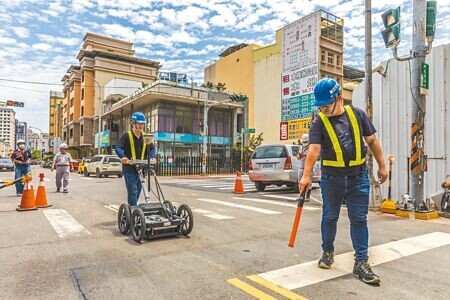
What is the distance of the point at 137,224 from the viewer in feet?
17.5

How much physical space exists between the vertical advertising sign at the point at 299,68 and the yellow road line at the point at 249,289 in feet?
64.8

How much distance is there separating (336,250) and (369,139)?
5.59 ft

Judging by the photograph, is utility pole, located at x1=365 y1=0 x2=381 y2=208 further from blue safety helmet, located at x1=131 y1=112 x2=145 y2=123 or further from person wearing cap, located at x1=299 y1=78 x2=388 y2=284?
blue safety helmet, located at x1=131 y1=112 x2=145 y2=123

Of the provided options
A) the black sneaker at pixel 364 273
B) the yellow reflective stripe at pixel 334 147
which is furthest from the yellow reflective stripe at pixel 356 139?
the black sneaker at pixel 364 273

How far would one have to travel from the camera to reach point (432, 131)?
815 cm

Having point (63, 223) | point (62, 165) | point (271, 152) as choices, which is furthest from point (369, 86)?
point (62, 165)

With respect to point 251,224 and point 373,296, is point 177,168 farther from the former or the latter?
point 373,296

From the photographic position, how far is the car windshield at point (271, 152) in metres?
12.7

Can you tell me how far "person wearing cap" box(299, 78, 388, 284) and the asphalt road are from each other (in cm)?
52

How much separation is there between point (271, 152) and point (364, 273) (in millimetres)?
9425

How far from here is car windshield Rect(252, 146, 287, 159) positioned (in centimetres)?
1265

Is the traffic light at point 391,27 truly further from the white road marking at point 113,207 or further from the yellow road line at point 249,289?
the white road marking at point 113,207

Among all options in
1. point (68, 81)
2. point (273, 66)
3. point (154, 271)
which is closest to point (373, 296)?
point (154, 271)

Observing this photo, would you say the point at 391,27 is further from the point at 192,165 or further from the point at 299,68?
the point at 192,165
